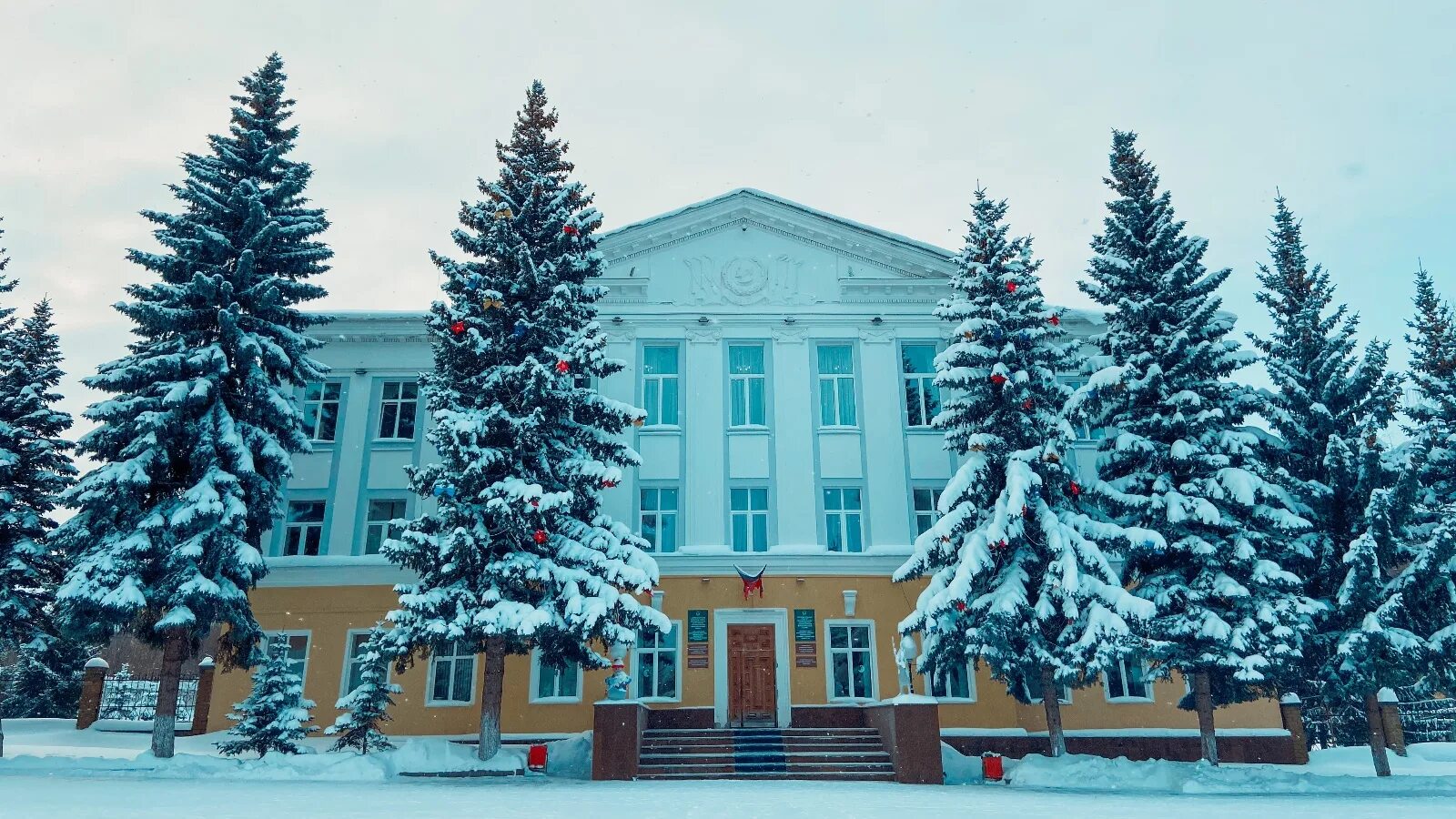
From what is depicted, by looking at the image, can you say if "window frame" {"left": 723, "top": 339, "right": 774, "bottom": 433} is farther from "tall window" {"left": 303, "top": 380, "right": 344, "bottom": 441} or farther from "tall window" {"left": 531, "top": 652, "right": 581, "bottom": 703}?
"tall window" {"left": 303, "top": 380, "right": 344, "bottom": 441}

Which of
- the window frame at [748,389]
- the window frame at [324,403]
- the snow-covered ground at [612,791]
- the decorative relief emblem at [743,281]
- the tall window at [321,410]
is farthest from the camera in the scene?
the decorative relief emblem at [743,281]

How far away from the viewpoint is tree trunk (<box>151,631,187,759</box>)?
47.6ft

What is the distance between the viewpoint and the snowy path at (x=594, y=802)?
364 inches

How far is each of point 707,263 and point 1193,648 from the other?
13804 millimetres

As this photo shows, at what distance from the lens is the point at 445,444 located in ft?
51.3

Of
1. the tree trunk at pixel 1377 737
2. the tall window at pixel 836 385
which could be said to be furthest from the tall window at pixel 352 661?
the tree trunk at pixel 1377 737

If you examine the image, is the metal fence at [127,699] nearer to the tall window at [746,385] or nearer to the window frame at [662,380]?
the window frame at [662,380]

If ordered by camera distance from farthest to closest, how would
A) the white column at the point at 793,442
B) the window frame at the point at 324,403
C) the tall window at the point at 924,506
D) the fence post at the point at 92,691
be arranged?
1. the window frame at the point at 324,403
2. the fence post at the point at 92,691
3. the tall window at the point at 924,506
4. the white column at the point at 793,442

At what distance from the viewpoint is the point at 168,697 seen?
14766 millimetres

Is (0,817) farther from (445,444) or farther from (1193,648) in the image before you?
(1193,648)

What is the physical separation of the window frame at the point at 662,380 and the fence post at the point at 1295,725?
14.3 m

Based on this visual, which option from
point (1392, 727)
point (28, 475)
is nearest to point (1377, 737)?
point (1392, 727)

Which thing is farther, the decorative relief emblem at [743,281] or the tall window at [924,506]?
the decorative relief emblem at [743,281]

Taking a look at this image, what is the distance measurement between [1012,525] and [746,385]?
8316mm
